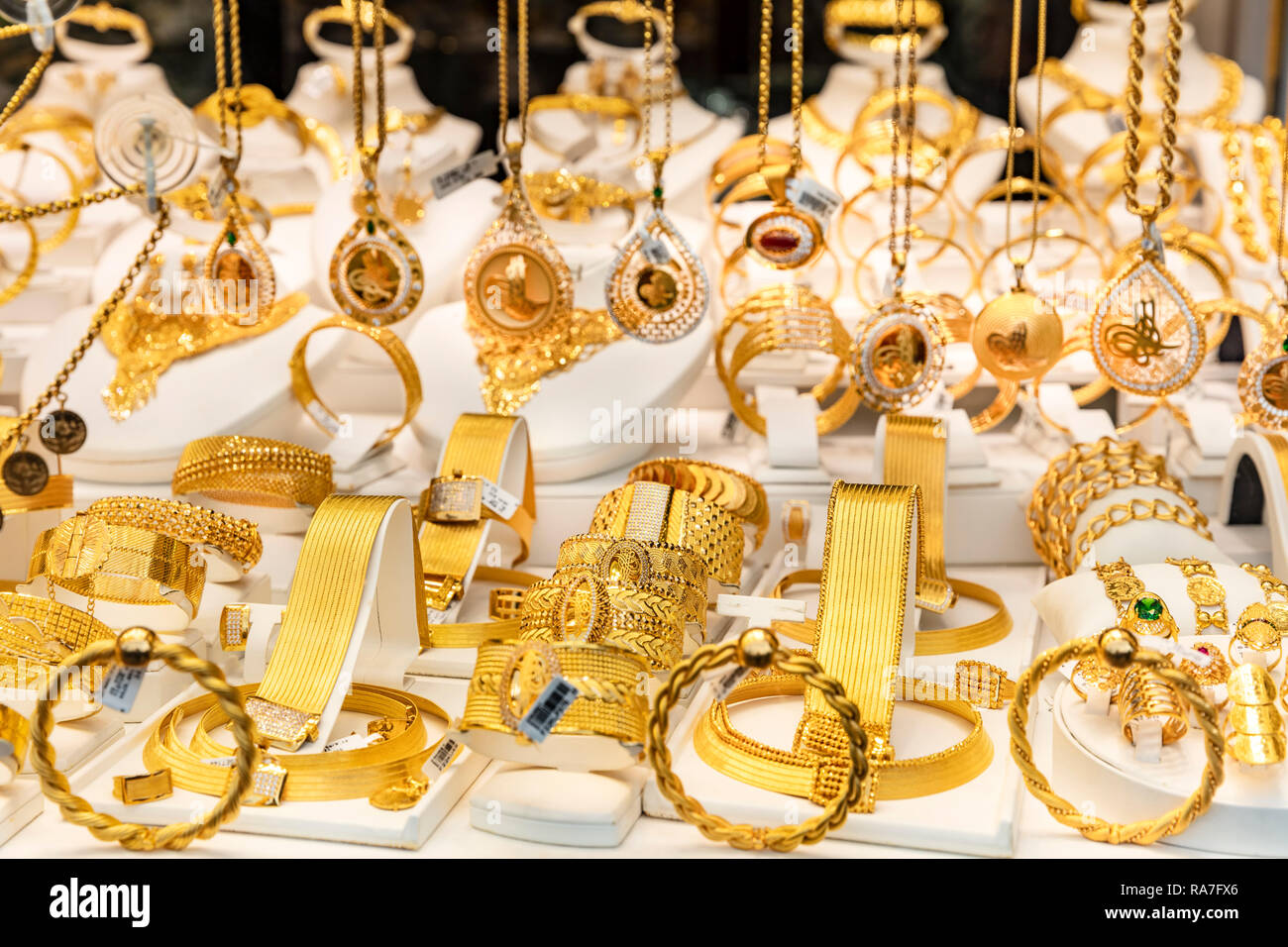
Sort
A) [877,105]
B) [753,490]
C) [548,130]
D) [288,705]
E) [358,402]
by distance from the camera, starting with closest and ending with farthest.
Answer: [288,705]
[753,490]
[358,402]
[877,105]
[548,130]

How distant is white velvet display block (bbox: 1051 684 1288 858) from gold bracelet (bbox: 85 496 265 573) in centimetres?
96

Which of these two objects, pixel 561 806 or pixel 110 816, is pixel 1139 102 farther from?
pixel 110 816

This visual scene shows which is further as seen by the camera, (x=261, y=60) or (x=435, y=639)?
(x=261, y=60)

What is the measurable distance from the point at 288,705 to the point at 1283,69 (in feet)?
8.50

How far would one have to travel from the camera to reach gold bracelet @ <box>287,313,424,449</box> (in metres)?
2.02

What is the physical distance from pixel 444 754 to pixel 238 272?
2.87 ft

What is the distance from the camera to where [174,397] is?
2133 mm

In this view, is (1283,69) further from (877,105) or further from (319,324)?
(319,324)

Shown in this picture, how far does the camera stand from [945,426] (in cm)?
198

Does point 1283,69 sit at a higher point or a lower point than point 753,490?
higher

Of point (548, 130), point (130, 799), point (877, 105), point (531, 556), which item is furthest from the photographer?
point (548, 130)

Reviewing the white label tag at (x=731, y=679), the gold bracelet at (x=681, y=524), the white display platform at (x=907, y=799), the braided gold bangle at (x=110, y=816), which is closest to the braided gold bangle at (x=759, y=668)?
the white display platform at (x=907, y=799)

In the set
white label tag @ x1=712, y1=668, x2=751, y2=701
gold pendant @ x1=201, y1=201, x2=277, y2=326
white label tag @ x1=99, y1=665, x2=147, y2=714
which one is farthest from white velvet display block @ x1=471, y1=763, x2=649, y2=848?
gold pendant @ x1=201, y1=201, x2=277, y2=326

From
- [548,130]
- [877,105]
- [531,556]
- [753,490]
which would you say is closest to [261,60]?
[548,130]
